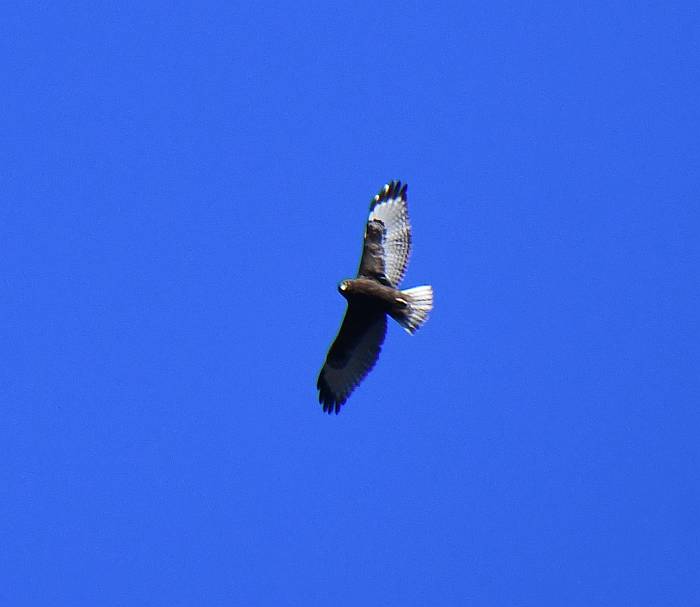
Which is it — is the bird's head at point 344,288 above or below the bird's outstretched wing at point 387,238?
below

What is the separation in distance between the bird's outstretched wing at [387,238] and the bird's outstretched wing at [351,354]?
441 mm

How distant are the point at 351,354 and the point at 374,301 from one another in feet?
2.95

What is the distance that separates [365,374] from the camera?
47.9ft

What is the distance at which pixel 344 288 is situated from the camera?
45.3ft

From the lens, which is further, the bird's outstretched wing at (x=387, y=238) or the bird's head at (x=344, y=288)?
the bird's outstretched wing at (x=387, y=238)

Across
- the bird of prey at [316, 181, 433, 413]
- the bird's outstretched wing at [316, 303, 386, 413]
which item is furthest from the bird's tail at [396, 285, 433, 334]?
the bird's outstretched wing at [316, 303, 386, 413]

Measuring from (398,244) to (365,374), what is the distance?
60.0 inches

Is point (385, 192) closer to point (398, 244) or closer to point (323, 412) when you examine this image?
point (398, 244)

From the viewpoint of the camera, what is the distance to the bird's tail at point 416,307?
13727mm

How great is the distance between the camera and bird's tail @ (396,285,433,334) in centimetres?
1373

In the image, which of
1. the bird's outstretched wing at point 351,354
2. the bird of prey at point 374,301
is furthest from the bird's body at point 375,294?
the bird's outstretched wing at point 351,354

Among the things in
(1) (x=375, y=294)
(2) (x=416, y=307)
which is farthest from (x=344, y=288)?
(2) (x=416, y=307)

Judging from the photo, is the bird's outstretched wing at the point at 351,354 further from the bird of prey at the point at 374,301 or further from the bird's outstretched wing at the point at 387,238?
the bird's outstretched wing at the point at 387,238

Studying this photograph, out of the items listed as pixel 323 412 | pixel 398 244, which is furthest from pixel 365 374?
pixel 398 244
